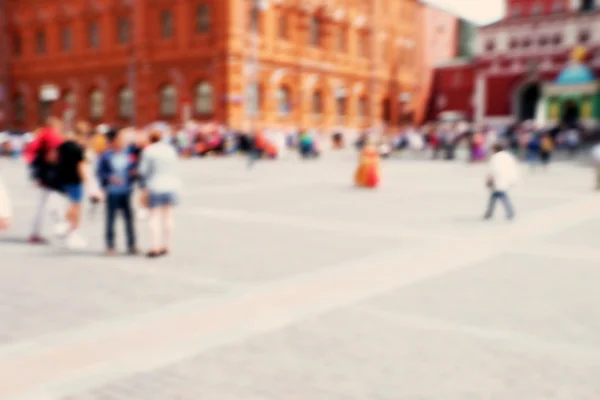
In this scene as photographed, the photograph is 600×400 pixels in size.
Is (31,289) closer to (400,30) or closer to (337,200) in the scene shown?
(337,200)

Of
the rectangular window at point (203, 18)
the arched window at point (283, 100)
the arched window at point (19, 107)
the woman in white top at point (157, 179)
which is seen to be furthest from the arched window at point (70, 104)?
the woman in white top at point (157, 179)

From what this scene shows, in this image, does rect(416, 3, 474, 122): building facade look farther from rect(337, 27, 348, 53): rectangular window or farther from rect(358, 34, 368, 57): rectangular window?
rect(337, 27, 348, 53): rectangular window

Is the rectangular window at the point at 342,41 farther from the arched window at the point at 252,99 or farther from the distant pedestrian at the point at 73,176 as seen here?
the distant pedestrian at the point at 73,176

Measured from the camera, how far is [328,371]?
4.45 metres

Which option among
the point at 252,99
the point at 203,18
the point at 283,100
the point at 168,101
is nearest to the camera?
the point at 252,99

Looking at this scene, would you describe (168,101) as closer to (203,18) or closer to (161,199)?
(203,18)

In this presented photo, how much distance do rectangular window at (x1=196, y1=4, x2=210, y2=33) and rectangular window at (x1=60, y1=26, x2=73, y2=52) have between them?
10987 millimetres

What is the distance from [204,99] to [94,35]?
33.5ft

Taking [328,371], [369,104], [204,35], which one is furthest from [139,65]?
[328,371]

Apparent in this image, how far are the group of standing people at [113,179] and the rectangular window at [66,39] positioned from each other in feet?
121

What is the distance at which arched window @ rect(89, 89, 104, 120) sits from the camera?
139ft

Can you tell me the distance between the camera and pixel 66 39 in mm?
43969

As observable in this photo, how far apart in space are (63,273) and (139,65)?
34.3 meters

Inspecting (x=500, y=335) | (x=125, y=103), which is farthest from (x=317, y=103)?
(x=500, y=335)
